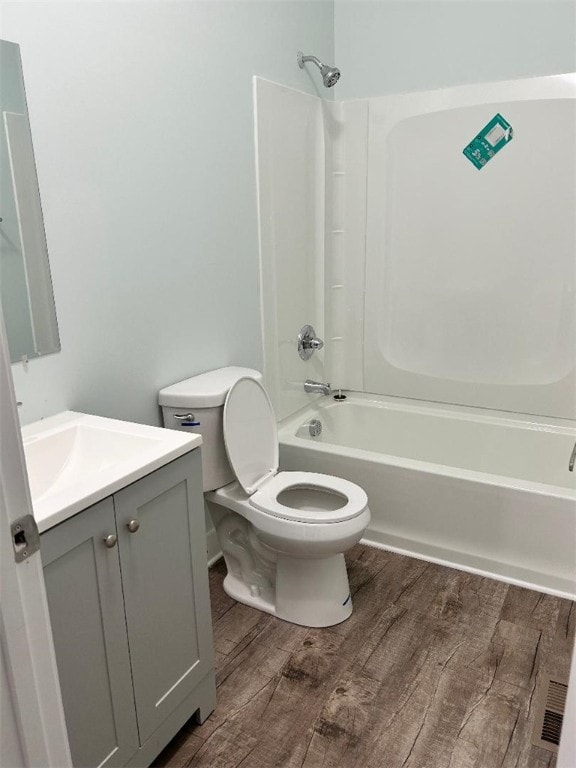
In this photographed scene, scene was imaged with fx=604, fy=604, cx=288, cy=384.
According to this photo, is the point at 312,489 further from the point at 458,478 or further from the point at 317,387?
the point at 317,387

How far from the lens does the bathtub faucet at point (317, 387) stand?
3.04 m

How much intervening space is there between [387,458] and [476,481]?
15.6 inches

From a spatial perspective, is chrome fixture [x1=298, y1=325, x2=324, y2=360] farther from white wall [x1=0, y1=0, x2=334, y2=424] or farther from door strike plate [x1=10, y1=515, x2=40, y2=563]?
door strike plate [x1=10, y1=515, x2=40, y2=563]

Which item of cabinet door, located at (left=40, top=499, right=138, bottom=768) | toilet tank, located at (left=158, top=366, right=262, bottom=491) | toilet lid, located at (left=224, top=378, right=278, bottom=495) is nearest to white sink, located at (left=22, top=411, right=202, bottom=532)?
cabinet door, located at (left=40, top=499, right=138, bottom=768)

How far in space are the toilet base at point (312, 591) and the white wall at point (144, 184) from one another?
74 cm

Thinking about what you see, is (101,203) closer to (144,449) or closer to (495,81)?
(144,449)

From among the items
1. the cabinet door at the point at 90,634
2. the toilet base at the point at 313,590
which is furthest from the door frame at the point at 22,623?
the toilet base at the point at 313,590

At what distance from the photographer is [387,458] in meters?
2.63

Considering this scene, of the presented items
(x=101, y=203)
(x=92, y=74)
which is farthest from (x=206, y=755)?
(x=92, y=74)

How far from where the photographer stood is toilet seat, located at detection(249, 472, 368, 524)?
205cm

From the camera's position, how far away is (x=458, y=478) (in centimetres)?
243

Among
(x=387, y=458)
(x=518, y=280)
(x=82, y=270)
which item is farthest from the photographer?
(x=518, y=280)

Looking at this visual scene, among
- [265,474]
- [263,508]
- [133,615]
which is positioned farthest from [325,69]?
[133,615]

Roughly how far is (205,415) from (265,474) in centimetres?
38
